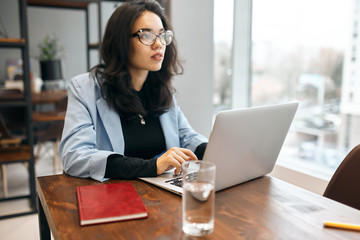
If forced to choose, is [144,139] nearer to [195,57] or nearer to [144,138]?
[144,138]

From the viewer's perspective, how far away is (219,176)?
102cm

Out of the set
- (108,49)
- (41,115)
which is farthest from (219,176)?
(41,115)

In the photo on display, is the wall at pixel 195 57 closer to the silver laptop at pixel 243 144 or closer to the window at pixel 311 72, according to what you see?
the window at pixel 311 72

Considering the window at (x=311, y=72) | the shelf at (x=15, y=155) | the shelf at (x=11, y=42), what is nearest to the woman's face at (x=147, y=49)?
the window at (x=311, y=72)

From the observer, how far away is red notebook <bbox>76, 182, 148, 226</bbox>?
0.85 metres

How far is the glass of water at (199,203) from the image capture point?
76 centimetres

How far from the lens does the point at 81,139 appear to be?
1.33m

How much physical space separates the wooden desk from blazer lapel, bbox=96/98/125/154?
30 centimetres

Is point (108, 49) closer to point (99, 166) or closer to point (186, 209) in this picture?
point (99, 166)

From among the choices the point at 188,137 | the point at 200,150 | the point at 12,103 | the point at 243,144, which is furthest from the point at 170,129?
the point at 12,103

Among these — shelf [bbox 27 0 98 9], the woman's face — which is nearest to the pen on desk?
the woman's face

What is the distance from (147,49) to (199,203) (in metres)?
0.95

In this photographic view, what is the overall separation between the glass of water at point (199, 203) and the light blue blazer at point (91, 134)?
19.3 inches

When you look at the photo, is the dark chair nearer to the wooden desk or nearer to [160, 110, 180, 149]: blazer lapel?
the wooden desk
